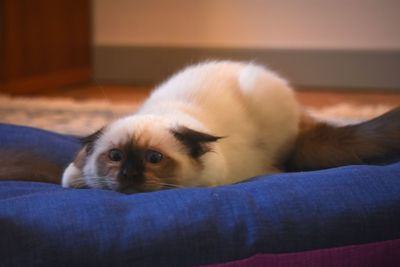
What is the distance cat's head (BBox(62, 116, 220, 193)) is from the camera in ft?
3.86

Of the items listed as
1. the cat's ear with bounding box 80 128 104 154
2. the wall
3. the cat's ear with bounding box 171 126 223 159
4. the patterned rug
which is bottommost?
the patterned rug

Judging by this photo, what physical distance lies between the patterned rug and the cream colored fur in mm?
935

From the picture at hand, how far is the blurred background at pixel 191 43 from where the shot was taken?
137 inches

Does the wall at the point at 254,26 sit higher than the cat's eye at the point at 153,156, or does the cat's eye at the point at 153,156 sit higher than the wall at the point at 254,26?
the cat's eye at the point at 153,156

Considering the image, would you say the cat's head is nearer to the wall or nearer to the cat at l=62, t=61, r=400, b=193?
the cat at l=62, t=61, r=400, b=193

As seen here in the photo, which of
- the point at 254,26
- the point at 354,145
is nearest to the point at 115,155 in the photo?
the point at 354,145

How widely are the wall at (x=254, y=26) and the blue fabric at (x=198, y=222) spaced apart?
103 inches

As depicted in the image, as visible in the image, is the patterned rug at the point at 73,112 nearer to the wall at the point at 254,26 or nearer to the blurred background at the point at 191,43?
the blurred background at the point at 191,43

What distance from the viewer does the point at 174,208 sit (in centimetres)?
100

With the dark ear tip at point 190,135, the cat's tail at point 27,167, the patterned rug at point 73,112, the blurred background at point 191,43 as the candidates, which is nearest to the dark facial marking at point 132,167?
the dark ear tip at point 190,135

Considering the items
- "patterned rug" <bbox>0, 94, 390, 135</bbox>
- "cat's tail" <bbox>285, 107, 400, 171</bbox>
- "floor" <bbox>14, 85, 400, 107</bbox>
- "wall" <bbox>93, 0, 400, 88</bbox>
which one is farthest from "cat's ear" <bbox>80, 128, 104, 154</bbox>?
"wall" <bbox>93, 0, 400, 88</bbox>

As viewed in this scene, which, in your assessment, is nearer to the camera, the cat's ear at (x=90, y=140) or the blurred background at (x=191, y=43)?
the cat's ear at (x=90, y=140)

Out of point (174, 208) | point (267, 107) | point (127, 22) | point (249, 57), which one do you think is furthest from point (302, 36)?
point (174, 208)

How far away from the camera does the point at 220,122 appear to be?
57.9 inches
